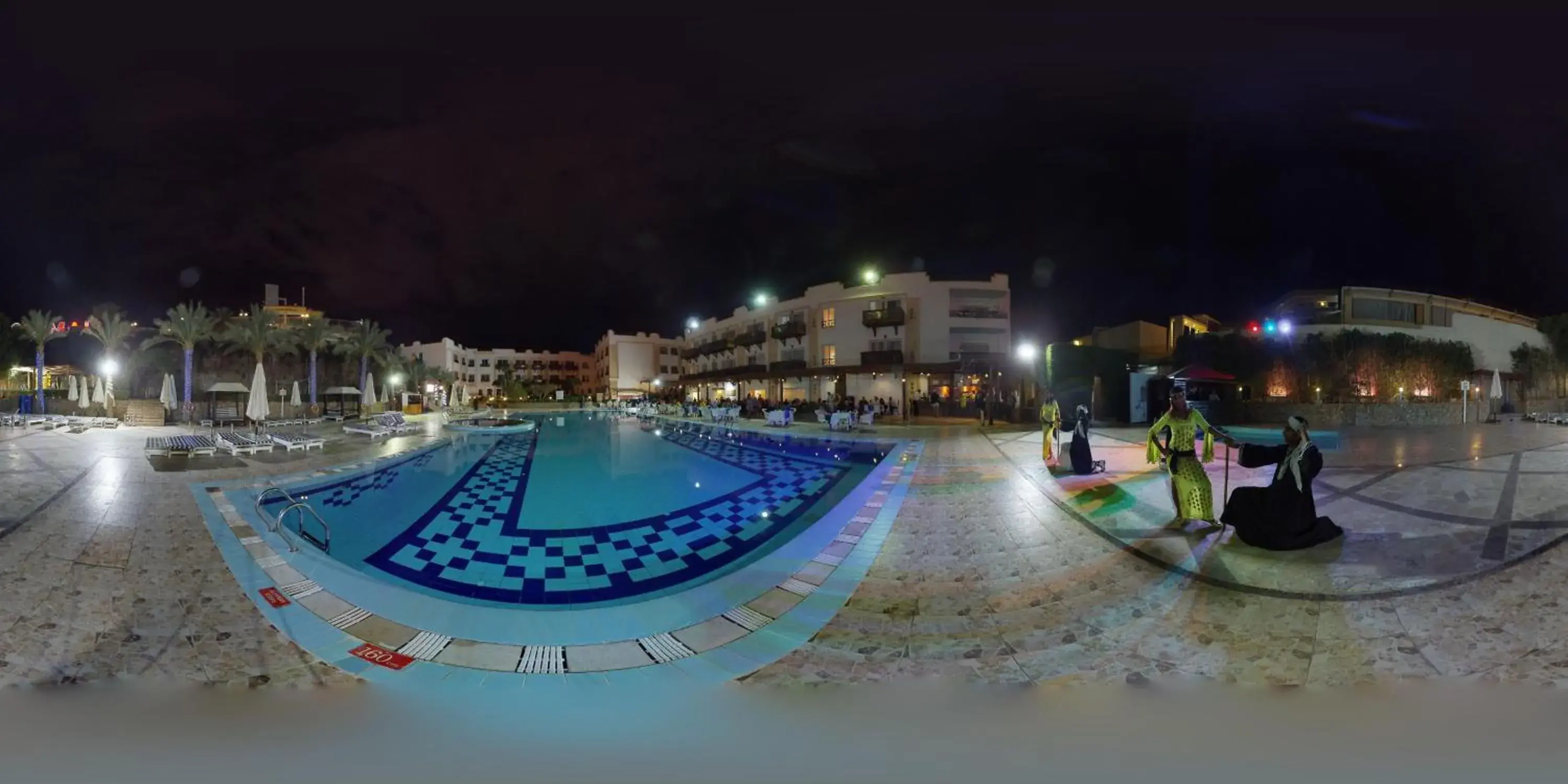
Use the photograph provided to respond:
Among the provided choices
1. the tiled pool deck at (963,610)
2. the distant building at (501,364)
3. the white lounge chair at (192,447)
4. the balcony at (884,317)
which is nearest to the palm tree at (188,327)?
the white lounge chair at (192,447)

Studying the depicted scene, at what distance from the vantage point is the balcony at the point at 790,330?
25844 millimetres

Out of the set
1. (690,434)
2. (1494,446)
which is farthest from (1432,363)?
(690,434)

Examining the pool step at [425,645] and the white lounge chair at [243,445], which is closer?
the pool step at [425,645]

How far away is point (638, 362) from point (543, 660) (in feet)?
160

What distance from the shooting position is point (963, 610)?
2.99m

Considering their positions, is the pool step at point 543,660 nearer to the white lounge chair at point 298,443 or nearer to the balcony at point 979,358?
the white lounge chair at point 298,443

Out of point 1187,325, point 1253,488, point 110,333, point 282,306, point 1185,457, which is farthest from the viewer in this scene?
point 282,306

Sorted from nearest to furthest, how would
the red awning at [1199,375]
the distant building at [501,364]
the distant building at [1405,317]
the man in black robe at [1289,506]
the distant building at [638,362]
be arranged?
the man in black robe at [1289,506], the red awning at [1199,375], the distant building at [1405,317], the distant building at [638,362], the distant building at [501,364]

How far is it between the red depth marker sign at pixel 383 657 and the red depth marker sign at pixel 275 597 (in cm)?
91

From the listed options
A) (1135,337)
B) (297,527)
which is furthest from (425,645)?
(1135,337)

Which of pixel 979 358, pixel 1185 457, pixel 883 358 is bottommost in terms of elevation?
pixel 1185 457

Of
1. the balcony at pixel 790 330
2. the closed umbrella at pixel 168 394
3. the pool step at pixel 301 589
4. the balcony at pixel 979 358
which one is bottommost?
the pool step at pixel 301 589

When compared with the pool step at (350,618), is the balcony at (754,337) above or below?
above

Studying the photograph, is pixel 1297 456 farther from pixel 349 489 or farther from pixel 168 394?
pixel 168 394
